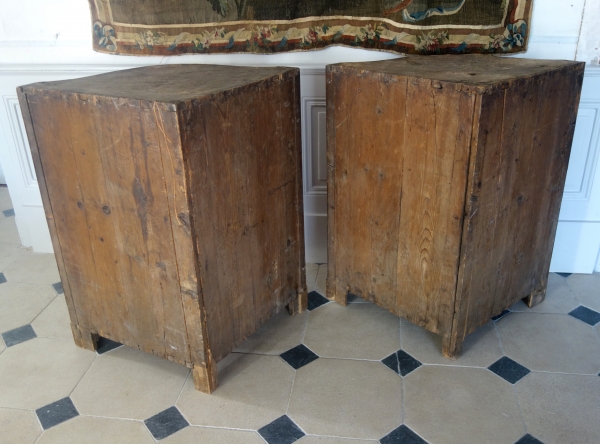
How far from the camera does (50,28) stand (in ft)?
8.02

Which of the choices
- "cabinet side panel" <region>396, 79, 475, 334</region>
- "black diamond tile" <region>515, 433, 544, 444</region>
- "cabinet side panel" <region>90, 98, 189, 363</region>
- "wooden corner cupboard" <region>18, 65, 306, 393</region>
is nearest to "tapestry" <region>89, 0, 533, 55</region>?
"wooden corner cupboard" <region>18, 65, 306, 393</region>

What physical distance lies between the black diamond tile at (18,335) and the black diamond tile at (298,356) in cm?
106

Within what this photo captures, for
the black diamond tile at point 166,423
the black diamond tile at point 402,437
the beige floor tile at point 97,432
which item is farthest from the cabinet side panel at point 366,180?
the beige floor tile at point 97,432

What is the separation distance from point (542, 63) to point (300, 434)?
1505mm

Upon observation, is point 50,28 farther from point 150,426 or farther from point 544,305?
point 544,305

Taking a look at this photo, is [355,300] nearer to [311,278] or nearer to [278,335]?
[311,278]

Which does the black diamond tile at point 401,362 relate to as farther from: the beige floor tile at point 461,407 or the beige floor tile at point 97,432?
the beige floor tile at point 97,432

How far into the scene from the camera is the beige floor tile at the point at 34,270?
2.67 m

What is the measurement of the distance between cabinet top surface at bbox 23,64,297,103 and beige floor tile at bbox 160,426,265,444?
1.04m

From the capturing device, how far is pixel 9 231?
3158mm

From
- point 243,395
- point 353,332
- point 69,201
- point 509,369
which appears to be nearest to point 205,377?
point 243,395

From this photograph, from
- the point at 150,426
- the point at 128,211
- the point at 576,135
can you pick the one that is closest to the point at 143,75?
the point at 128,211

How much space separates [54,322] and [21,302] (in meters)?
0.28

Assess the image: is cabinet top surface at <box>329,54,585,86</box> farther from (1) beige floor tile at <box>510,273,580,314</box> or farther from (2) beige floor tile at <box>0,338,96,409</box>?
(2) beige floor tile at <box>0,338,96,409</box>
